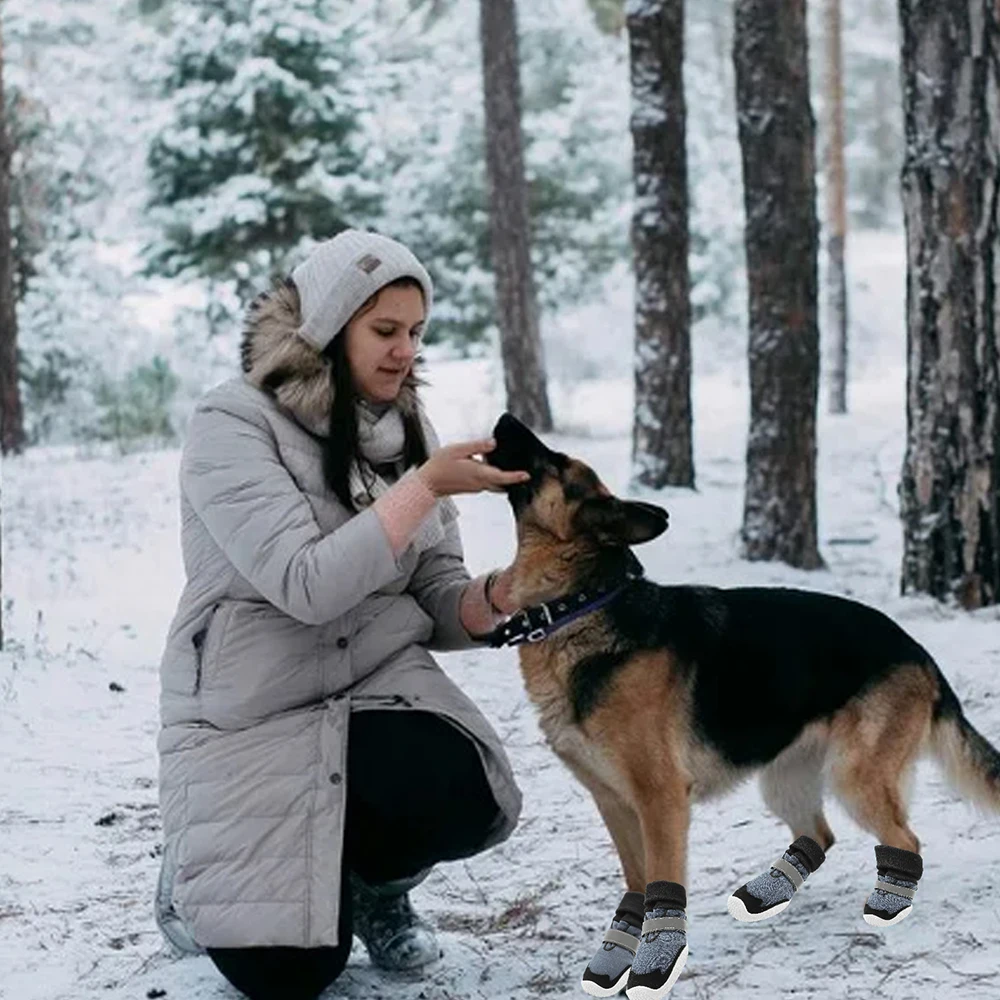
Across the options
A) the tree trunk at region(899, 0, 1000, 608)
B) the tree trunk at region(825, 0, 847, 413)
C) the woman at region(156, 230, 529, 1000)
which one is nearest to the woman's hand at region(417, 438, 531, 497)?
the woman at region(156, 230, 529, 1000)

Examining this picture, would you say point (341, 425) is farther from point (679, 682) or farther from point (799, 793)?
point (799, 793)

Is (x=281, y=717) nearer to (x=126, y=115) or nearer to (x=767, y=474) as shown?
(x=767, y=474)

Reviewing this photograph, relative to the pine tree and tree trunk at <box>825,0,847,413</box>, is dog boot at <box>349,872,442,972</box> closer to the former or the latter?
the pine tree

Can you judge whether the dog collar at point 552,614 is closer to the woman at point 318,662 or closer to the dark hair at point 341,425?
the woman at point 318,662

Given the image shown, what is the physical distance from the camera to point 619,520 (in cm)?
399

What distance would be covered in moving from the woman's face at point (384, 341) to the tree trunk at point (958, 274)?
4.30 metres

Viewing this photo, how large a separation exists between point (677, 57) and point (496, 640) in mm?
9684

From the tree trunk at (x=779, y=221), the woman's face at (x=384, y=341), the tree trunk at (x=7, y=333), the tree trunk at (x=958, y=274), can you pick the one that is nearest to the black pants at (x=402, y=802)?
the woman's face at (x=384, y=341)

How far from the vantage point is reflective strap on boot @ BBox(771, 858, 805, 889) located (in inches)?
172

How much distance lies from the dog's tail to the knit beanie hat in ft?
5.98

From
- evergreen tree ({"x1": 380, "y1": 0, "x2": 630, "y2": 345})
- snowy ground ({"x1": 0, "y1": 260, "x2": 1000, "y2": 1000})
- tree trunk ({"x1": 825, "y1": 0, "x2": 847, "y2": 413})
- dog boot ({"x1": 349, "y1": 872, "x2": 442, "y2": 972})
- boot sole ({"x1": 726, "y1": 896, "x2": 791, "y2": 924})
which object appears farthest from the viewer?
evergreen tree ({"x1": 380, "y1": 0, "x2": 630, "y2": 345})

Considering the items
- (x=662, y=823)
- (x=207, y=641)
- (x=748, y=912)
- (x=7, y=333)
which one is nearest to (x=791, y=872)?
(x=748, y=912)

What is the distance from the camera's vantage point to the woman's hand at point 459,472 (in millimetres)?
3805

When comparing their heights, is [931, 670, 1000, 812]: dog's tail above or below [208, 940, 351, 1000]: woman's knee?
above
